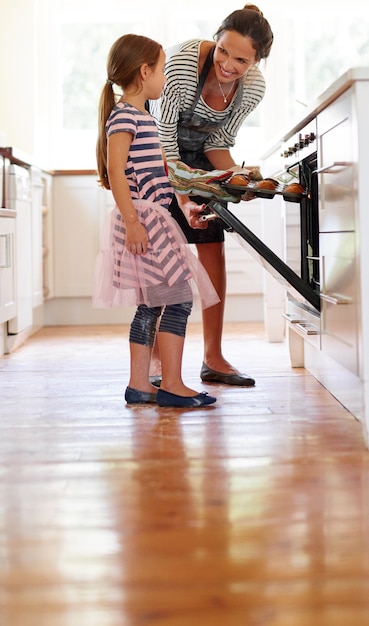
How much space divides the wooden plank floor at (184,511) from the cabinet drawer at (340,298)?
20 cm

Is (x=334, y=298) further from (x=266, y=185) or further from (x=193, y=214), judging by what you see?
(x=193, y=214)

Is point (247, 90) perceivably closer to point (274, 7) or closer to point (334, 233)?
point (334, 233)

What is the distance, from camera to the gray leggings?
96.7 inches

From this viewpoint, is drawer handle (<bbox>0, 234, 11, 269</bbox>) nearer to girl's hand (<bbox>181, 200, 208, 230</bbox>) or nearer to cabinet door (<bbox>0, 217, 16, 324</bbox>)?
cabinet door (<bbox>0, 217, 16, 324</bbox>)

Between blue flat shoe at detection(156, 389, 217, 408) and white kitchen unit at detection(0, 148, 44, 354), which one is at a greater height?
white kitchen unit at detection(0, 148, 44, 354)

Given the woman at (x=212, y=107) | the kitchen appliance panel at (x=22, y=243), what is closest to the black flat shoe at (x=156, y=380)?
the woman at (x=212, y=107)

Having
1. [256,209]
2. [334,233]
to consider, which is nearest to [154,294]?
[334,233]

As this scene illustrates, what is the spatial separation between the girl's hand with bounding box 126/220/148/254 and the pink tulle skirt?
0.04 m

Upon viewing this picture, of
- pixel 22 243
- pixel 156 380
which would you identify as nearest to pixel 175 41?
pixel 22 243

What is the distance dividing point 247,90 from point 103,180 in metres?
0.58

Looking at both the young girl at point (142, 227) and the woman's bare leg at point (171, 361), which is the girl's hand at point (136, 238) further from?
the woman's bare leg at point (171, 361)

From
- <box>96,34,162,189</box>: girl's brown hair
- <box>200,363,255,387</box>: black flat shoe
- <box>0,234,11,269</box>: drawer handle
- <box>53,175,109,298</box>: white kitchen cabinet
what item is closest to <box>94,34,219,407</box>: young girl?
<box>96,34,162,189</box>: girl's brown hair

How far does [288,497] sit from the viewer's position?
5.25ft

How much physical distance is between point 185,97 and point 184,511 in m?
1.53
